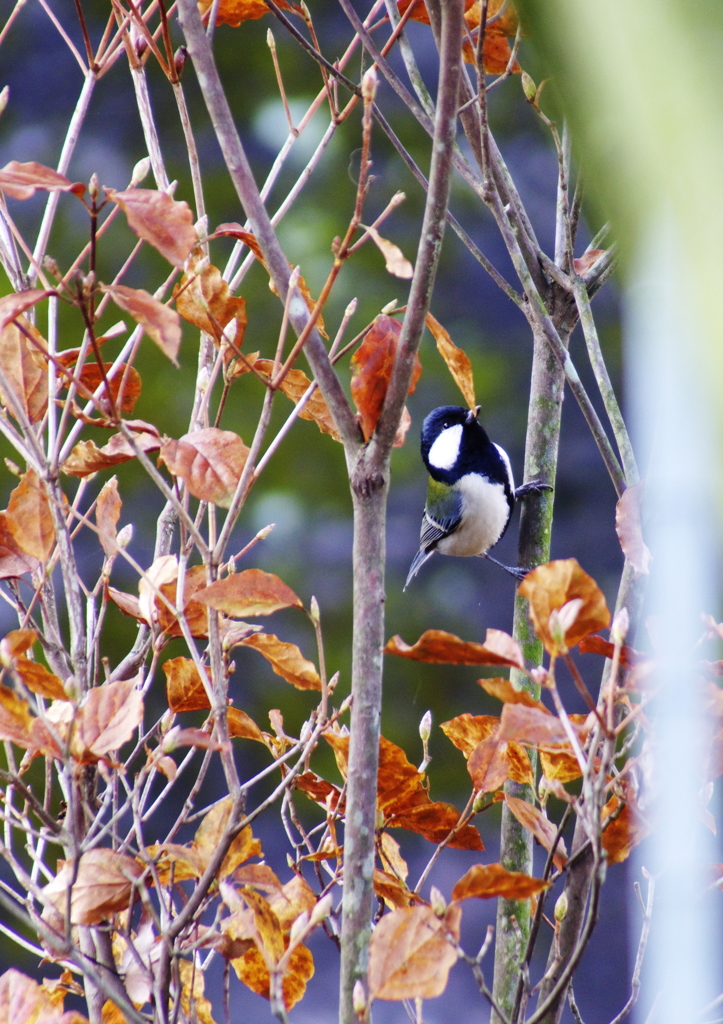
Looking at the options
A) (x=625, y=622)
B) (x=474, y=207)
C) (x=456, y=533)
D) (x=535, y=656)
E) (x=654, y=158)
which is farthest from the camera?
(x=474, y=207)

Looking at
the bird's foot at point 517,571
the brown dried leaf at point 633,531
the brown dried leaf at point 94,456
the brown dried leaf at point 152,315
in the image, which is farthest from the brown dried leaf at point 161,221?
the bird's foot at point 517,571

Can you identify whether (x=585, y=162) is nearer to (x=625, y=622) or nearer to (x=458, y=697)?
(x=625, y=622)

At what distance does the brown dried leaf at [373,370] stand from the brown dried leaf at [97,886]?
251 mm

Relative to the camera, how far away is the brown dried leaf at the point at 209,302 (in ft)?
1.51

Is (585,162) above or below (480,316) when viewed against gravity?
below

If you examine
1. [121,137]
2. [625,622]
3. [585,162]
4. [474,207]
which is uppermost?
[121,137]

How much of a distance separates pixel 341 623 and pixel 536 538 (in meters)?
0.70

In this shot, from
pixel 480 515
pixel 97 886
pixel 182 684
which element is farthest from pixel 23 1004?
pixel 480 515

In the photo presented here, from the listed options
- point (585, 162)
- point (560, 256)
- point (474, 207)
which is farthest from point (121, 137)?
point (585, 162)

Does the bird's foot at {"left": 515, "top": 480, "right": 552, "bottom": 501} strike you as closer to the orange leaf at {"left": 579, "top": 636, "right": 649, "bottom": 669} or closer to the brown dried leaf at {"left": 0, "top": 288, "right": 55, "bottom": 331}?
the orange leaf at {"left": 579, "top": 636, "right": 649, "bottom": 669}

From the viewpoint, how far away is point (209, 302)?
0.47m

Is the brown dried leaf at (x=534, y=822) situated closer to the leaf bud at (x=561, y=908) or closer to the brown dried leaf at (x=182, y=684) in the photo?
the leaf bud at (x=561, y=908)

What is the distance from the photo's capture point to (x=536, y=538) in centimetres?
71

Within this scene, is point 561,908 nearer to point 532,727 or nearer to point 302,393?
point 532,727
